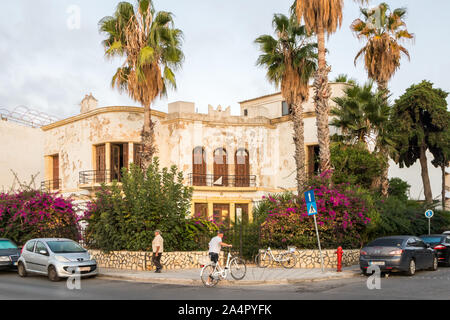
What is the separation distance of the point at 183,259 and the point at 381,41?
1943 cm

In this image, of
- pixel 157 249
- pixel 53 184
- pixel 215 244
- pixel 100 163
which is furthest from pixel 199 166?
pixel 215 244

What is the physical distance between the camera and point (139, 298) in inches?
516

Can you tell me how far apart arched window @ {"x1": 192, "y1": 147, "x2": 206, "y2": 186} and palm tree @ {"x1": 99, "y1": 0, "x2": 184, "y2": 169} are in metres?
5.89

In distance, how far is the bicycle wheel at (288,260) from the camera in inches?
823

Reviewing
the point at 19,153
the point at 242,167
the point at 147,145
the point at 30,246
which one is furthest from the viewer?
the point at 19,153

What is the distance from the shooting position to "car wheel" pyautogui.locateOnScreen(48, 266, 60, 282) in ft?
58.0

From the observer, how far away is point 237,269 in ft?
56.1

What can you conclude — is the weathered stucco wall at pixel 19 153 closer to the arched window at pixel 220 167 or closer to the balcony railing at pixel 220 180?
the balcony railing at pixel 220 180

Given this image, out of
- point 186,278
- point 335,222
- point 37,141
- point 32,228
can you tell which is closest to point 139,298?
point 186,278

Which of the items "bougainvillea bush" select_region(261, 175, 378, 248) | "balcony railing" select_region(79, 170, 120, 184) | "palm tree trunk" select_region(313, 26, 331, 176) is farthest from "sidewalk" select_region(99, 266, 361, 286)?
"balcony railing" select_region(79, 170, 120, 184)

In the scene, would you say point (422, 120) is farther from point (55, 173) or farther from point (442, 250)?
point (55, 173)

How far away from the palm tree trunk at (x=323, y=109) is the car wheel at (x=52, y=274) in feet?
38.6

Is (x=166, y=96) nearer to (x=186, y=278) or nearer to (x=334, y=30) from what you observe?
(x=334, y=30)

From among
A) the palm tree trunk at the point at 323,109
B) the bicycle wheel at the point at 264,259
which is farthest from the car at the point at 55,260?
the palm tree trunk at the point at 323,109
